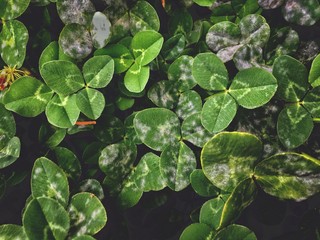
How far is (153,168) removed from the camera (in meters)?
1.04

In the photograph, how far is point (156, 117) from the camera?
102 centimetres

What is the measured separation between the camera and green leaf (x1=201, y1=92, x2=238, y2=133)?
99 cm

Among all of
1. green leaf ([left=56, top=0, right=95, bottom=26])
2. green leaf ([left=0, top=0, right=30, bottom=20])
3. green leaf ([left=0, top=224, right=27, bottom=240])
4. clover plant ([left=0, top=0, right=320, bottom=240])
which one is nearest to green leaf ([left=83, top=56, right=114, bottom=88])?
clover plant ([left=0, top=0, right=320, bottom=240])

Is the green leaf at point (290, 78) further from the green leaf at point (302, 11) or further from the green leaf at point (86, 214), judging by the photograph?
the green leaf at point (86, 214)

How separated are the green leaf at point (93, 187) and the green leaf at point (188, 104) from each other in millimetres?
258

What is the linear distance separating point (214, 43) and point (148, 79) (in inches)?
7.4

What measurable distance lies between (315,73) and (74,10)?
0.59m

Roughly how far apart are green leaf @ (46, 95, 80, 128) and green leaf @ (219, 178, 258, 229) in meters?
0.40

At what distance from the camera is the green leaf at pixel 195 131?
40.6 inches

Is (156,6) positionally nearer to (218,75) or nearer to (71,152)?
(218,75)

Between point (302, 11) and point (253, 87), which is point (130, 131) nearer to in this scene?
point (253, 87)

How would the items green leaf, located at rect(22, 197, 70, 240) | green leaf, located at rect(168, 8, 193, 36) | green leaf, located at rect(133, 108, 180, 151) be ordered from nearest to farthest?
green leaf, located at rect(22, 197, 70, 240) < green leaf, located at rect(133, 108, 180, 151) < green leaf, located at rect(168, 8, 193, 36)

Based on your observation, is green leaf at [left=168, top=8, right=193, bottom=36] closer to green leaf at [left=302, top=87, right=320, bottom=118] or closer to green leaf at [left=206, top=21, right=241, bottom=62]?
green leaf at [left=206, top=21, right=241, bottom=62]

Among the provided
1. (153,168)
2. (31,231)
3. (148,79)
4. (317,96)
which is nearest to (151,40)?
(148,79)
